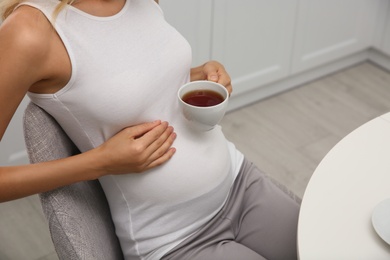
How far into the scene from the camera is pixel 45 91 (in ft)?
3.04

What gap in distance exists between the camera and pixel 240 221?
1.15m

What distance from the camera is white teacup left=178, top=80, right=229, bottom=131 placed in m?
0.94

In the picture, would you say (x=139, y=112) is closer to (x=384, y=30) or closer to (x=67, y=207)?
(x=67, y=207)

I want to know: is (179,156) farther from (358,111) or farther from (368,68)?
(368,68)

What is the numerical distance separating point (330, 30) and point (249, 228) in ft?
5.69

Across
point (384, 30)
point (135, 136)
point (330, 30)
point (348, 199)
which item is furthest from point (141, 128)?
point (384, 30)

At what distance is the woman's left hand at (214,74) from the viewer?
3.85 ft

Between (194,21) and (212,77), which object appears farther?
(194,21)

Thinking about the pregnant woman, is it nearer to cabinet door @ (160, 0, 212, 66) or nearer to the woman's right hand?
the woman's right hand

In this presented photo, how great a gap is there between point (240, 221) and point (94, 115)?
0.41m

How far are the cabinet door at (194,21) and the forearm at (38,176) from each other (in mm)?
1170

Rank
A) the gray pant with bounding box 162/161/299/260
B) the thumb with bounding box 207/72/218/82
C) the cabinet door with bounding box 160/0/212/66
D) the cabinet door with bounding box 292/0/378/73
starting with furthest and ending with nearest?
1. the cabinet door with bounding box 292/0/378/73
2. the cabinet door with bounding box 160/0/212/66
3. the thumb with bounding box 207/72/218/82
4. the gray pant with bounding box 162/161/299/260

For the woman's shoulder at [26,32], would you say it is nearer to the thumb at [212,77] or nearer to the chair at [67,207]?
the chair at [67,207]

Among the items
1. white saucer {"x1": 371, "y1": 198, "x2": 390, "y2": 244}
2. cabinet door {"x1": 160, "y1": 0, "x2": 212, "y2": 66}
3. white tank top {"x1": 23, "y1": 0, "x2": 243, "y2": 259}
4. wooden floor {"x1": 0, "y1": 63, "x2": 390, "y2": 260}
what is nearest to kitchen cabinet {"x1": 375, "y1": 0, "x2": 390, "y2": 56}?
wooden floor {"x1": 0, "y1": 63, "x2": 390, "y2": 260}
